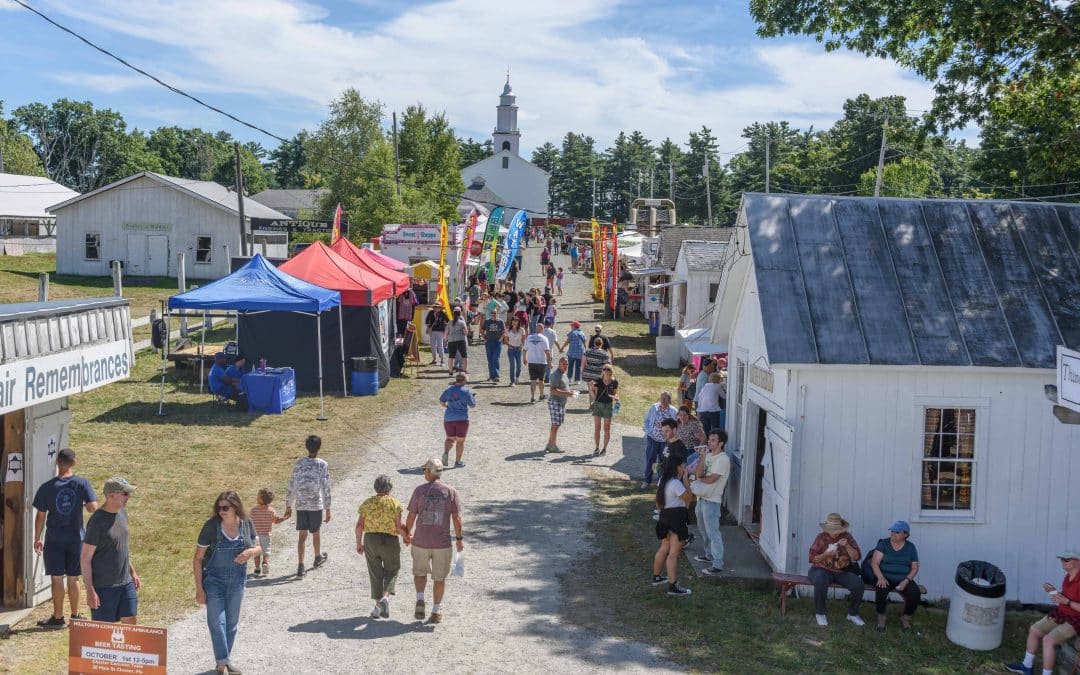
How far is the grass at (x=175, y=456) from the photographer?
927 centimetres

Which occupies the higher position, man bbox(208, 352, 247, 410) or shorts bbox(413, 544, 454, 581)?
man bbox(208, 352, 247, 410)

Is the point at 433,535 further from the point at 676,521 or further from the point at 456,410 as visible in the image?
the point at 456,410

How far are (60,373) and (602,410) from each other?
931 cm

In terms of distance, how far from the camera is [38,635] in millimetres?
8383

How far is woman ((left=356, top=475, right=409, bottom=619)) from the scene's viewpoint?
8914mm

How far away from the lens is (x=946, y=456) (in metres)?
10.6

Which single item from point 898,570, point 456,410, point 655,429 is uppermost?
point 456,410

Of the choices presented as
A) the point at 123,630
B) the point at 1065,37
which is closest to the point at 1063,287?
the point at 1065,37

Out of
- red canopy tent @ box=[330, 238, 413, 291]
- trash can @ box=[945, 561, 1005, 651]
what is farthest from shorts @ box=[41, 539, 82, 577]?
red canopy tent @ box=[330, 238, 413, 291]

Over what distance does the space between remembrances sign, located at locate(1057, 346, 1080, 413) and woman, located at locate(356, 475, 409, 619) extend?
19.7 feet

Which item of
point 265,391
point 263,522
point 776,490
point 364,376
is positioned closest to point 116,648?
point 263,522

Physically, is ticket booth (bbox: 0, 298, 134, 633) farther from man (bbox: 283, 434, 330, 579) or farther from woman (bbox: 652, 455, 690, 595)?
woman (bbox: 652, 455, 690, 595)

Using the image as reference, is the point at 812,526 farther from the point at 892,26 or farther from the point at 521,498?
the point at 892,26

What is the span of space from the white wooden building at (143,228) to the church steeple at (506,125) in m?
62.8
